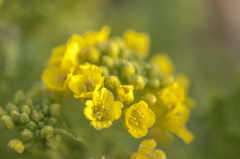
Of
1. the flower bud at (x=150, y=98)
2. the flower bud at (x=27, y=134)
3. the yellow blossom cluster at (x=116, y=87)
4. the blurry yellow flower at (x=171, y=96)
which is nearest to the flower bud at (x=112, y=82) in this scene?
the yellow blossom cluster at (x=116, y=87)

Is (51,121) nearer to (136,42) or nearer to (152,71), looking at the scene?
(152,71)

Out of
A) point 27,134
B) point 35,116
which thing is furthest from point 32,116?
point 27,134

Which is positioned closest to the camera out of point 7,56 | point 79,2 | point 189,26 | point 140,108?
point 140,108

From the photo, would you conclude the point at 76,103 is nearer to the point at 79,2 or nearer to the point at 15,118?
the point at 15,118

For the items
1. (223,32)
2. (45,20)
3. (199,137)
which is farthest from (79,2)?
(223,32)

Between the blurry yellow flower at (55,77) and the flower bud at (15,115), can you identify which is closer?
the flower bud at (15,115)

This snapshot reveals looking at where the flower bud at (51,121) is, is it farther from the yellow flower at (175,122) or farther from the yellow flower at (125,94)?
the yellow flower at (175,122)
